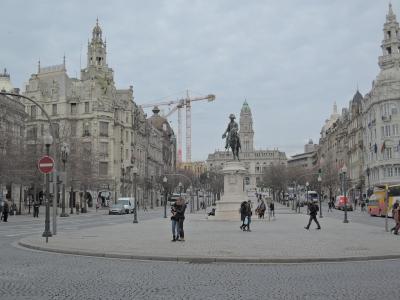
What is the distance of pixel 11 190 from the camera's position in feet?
222

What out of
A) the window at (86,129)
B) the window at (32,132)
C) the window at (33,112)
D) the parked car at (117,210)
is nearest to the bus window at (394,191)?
the parked car at (117,210)

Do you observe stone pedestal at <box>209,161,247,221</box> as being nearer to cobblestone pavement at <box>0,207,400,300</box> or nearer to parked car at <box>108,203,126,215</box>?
parked car at <box>108,203,126,215</box>

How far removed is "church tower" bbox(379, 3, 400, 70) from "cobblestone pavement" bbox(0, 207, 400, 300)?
85.3m

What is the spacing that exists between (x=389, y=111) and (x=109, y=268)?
8006cm

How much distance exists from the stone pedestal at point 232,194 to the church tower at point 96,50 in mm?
72231

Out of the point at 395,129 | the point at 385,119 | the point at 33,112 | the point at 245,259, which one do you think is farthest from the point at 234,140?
the point at 33,112

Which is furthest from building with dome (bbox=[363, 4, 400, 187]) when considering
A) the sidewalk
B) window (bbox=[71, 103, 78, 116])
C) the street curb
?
the street curb

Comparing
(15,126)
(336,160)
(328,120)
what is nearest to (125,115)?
(15,126)

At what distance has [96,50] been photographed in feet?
358

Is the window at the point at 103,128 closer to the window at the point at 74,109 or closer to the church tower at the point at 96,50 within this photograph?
the window at the point at 74,109

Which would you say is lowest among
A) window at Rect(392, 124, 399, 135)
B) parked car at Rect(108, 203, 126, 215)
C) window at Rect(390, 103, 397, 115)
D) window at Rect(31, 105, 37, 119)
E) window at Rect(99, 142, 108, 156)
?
parked car at Rect(108, 203, 126, 215)

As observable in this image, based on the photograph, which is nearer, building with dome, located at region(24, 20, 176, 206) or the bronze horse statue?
the bronze horse statue

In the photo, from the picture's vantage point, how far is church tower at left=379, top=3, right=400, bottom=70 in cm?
9294

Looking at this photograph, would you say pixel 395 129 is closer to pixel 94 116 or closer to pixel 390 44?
pixel 390 44
